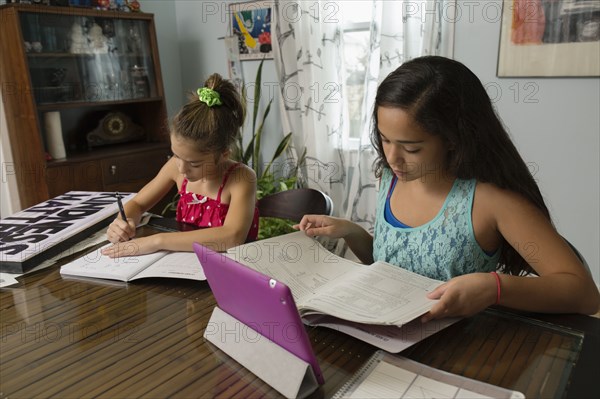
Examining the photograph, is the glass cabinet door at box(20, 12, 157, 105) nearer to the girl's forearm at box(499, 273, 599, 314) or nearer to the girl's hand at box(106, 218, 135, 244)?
the girl's hand at box(106, 218, 135, 244)

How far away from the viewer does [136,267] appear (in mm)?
1171

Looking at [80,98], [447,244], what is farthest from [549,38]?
[80,98]

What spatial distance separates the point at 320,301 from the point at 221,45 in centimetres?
312

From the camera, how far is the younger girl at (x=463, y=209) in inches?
35.8

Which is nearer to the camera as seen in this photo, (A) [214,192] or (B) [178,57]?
(A) [214,192]

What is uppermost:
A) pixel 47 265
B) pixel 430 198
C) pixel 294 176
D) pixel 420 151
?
pixel 420 151

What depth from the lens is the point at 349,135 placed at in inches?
120

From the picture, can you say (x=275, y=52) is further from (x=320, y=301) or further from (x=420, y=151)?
(x=320, y=301)

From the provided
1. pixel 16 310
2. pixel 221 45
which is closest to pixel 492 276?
pixel 16 310

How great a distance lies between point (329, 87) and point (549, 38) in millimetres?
1189

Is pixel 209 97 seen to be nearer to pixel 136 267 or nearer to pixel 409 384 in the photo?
pixel 136 267

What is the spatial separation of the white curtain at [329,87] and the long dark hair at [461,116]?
5.28ft

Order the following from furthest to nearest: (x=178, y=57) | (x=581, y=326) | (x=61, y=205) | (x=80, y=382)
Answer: (x=178, y=57) → (x=61, y=205) → (x=581, y=326) → (x=80, y=382)

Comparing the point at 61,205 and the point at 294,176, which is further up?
the point at 61,205
